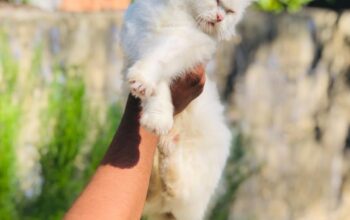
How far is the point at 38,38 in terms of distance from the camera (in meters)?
6.38

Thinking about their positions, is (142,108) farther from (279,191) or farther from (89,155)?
(279,191)

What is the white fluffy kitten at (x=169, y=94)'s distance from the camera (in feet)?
8.64

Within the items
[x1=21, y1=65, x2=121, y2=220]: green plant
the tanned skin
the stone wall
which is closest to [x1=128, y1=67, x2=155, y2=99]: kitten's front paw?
the tanned skin

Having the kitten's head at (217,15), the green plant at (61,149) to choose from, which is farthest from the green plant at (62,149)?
the kitten's head at (217,15)

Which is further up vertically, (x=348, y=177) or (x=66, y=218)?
(x=348, y=177)

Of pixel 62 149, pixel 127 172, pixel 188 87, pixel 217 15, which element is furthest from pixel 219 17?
pixel 62 149

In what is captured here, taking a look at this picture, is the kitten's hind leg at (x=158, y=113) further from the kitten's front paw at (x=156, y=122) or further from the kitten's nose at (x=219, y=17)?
the kitten's nose at (x=219, y=17)

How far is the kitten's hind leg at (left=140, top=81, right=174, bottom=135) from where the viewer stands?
8.52 feet

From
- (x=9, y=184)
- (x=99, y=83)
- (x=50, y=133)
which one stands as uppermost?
(x=99, y=83)

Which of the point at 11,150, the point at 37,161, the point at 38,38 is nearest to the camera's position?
the point at 11,150

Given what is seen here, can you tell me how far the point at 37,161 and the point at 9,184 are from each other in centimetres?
35

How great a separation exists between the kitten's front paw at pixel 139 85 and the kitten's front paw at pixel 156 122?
0.25 feet

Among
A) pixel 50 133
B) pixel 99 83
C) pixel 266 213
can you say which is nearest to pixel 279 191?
pixel 266 213

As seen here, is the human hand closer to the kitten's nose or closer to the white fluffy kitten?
the white fluffy kitten
